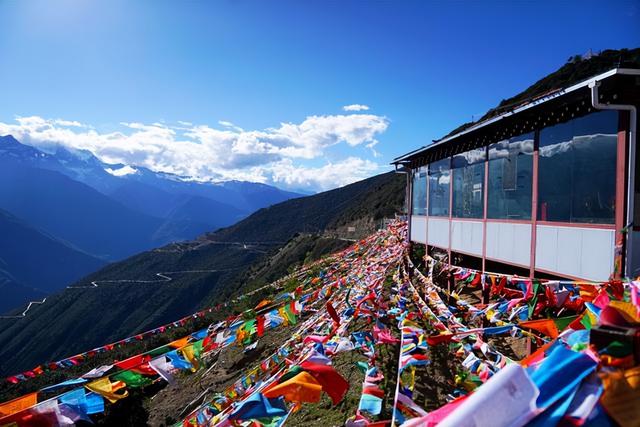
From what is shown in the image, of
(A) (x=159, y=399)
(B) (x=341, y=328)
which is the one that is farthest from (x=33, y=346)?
(B) (x=341, y=328)

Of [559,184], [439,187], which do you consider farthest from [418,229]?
[559,184]

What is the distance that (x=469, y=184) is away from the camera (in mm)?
11594

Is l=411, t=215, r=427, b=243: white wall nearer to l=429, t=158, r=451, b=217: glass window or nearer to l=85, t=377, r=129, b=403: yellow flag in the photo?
l=429, t=158, r=451, b=217: glass window

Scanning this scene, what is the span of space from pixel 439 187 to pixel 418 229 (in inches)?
115

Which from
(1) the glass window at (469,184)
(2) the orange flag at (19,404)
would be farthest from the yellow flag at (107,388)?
(1) the glass window at (469,184)

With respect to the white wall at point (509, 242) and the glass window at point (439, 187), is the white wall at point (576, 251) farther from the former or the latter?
the glass window at point (439, 187)

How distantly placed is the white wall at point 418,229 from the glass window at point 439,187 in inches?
36.1

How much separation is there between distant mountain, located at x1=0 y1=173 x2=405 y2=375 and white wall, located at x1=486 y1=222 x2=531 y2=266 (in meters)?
34.8

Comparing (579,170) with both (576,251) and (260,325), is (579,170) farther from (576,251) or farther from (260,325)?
(260,325)

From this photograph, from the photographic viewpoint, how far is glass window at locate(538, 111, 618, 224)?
6457mm

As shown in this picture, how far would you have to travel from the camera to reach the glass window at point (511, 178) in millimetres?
8555

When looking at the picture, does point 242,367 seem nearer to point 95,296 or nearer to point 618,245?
point 618,245

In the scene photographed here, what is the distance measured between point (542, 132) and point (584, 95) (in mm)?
1335

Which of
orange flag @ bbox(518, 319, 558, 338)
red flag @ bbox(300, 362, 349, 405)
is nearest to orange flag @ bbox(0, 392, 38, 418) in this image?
red flag @ bbox(300, 362, 349, 405)
